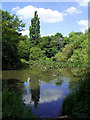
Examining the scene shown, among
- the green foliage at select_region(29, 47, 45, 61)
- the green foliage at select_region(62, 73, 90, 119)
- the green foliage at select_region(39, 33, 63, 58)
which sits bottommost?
the green foliage at select_region(62, 73, 90, 119)

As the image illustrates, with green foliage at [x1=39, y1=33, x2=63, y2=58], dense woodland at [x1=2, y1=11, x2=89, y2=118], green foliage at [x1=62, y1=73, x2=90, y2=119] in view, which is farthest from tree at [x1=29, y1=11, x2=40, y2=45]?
green foliage at [x1=62, y1=73, x2=90, y2=119]

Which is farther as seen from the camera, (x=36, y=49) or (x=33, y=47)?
(x=33, y=47)

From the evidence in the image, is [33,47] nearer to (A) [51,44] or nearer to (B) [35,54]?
(B) [35,54]

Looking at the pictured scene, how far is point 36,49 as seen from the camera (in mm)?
37625

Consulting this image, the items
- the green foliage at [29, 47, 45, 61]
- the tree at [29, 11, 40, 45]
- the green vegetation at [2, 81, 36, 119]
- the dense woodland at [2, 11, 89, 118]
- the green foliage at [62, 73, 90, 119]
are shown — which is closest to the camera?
the green vegetation at [2, 81, 36, 119]

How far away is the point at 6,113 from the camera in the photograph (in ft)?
14.7

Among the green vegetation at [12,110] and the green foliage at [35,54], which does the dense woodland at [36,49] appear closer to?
the green foliage at [35,54]

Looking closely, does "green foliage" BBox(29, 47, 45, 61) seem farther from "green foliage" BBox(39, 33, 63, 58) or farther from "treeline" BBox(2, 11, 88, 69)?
"green foliage" BBox(39, 33, 63, 58)

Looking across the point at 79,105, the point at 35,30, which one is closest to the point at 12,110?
the point at 79,105

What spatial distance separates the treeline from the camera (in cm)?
1808

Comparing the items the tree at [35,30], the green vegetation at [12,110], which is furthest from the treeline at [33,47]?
the green vegetation at [12,110]

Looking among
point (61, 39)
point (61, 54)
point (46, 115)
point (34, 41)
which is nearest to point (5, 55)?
point (46, 115)

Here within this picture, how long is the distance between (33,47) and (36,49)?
2350mm

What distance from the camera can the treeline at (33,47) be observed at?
1808 cm
